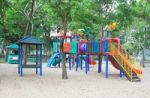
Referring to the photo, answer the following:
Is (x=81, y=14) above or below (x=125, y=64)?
above

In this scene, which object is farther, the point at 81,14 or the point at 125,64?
the point at 125,64

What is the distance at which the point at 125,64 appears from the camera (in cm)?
2159

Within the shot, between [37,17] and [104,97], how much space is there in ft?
98.4

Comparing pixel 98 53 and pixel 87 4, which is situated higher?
pixel 87 4

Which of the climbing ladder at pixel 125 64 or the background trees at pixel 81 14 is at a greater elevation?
the background trees at pixel 81 14

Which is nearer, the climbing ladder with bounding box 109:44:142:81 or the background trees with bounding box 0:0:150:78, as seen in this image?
the background trees with bounding box 0:0:150:78

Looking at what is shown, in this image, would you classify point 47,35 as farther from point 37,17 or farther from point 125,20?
point 125,20

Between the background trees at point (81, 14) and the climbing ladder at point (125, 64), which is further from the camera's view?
the climbing ladder at point (125, 64)

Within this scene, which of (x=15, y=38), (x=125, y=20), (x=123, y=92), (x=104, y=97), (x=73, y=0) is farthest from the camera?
(x=15, y=38)

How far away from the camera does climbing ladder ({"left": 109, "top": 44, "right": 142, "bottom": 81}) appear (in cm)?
2065

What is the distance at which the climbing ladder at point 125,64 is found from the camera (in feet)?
67.8

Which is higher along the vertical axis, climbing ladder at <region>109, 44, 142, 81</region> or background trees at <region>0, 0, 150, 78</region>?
background trees at <region>0, 0, 150, 78</region>

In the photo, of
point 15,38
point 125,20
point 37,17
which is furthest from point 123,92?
point 15,38

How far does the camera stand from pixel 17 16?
41781mm
